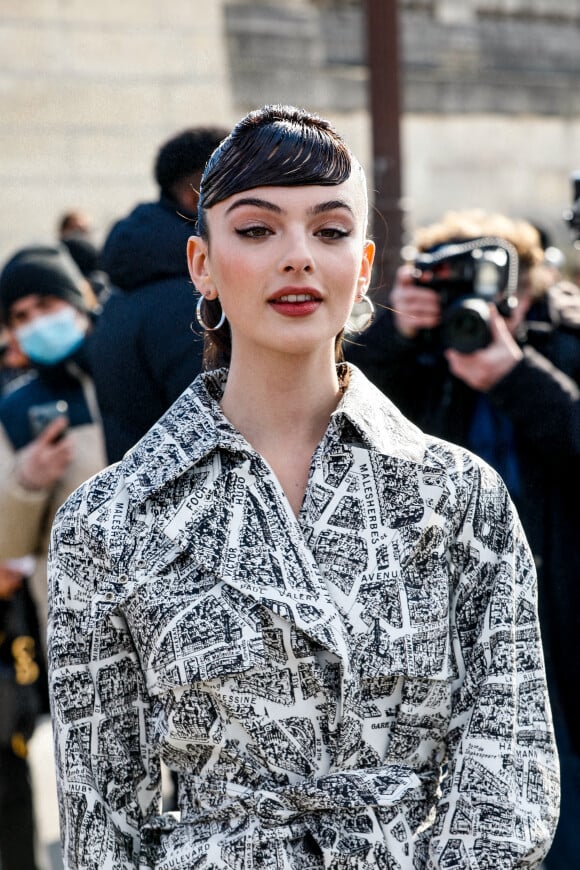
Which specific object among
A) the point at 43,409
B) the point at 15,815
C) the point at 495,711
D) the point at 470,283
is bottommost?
the point at 15,815

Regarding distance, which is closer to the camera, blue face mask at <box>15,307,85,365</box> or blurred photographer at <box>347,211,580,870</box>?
blurred photographer at <box>347,211,580,870</box>

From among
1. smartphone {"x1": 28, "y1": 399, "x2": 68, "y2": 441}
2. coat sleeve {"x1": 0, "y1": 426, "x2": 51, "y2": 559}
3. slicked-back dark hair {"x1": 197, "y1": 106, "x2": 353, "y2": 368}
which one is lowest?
coat sleeve {"x1": 0, "y1": 426, "x2": 51, "y2": 559}

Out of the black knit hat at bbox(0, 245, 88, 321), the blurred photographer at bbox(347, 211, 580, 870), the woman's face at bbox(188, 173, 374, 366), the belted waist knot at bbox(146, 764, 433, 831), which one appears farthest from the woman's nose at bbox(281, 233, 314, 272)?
the black knit hat at bbox(0, 245, 88, 321)

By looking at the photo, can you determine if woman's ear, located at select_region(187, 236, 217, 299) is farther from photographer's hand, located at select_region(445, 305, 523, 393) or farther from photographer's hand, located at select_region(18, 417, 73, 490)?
photographer's hand, located at select_region(18, 417, 73, 490)

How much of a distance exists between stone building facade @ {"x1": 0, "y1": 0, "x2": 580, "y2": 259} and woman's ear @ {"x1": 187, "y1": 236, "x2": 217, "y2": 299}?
6.39m

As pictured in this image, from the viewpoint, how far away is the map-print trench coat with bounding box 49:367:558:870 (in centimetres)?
189

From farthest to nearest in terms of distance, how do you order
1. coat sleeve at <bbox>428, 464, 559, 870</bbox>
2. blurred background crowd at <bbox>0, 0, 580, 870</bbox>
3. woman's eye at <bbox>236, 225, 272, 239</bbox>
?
blurred background crowd at <bbox>0, 0, 580, 870</bbox>
woman's eye at <bbox>236, 225, 272, 239</bbox>
coat sleeve at <bbox>428, 464, 559, 870</bbox>

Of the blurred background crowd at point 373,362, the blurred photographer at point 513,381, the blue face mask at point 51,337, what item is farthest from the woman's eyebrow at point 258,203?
the blue face mask at point 51,337

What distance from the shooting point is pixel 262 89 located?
10656mm

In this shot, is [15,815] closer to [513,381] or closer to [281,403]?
[513,381]

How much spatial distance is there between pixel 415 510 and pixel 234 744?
44cm

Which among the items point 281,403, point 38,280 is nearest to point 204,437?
point 281,403

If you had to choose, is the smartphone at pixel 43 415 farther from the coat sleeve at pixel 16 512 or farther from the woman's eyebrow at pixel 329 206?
the woman's eyebrow at pixel 329 206

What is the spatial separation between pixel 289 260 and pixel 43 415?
7.33ft
